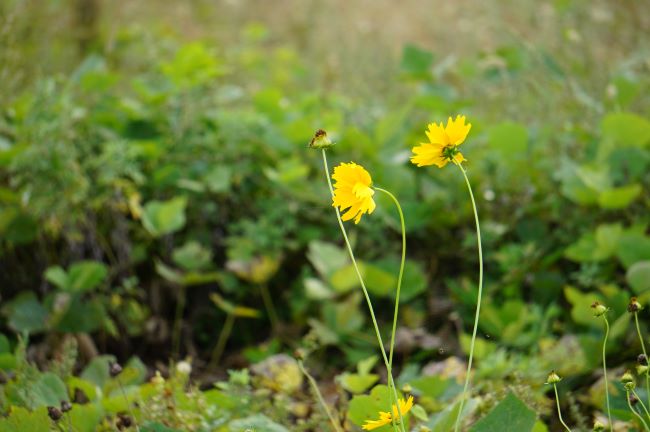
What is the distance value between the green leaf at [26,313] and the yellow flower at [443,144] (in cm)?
112

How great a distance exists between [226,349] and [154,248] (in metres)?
0.32

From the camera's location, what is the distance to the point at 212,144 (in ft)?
6.86

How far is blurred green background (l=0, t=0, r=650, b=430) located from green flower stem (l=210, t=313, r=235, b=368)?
0.7 inches

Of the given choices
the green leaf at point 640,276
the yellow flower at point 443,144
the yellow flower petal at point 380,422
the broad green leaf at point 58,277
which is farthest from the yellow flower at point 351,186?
the broad green leaf at point 58,277

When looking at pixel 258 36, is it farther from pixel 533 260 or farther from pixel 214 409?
pixel 214 409

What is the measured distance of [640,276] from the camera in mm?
1543

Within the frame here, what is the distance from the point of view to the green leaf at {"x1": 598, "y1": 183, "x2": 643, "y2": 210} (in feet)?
5.73

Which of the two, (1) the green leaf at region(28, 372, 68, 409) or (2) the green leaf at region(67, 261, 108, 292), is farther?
(2) the green leaf at region(67, 261, 108, 292)

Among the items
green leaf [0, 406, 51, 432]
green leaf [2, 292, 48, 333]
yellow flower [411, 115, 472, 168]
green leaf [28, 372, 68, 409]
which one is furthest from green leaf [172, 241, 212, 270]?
yellow flower [411, 115, 472, 168]

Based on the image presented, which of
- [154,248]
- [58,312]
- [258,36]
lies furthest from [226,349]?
[258,36]

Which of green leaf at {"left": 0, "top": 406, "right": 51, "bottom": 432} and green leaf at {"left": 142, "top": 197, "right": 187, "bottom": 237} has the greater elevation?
green leaf at {"left": 0, "top": 406, "right": 51, "bottom": 432}

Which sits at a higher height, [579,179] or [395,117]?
[395,117]

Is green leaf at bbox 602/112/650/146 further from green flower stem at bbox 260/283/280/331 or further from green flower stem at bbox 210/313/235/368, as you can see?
green flower stem at bbox 210/313/235/368

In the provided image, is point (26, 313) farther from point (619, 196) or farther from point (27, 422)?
point (619, 196)
